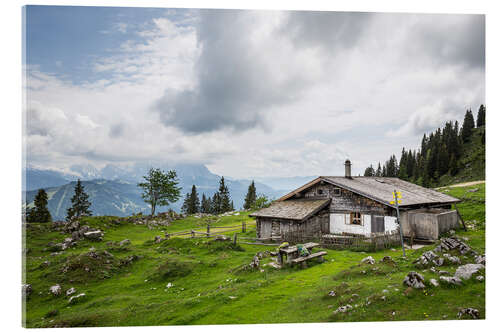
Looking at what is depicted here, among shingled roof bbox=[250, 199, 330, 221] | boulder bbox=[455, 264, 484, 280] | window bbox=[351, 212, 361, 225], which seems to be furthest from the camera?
window bbox=[351, 212, 361, 225]

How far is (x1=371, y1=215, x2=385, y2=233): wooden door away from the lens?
1911 cm

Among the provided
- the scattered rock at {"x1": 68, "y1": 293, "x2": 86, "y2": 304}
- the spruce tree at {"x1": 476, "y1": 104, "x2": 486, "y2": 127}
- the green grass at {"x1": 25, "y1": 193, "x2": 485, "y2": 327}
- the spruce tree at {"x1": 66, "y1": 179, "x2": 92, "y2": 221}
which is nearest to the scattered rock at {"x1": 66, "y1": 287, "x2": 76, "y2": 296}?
the green grass at {"x1": 25, "y1": 193, "x2": 485, "y2": 327}

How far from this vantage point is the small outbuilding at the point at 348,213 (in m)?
18.1

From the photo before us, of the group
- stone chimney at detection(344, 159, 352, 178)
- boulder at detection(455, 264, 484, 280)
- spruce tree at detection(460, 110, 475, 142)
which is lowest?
boulder at detection(455, 264, 484, 280)

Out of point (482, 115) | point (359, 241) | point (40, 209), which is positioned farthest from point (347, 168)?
point (40, 209)

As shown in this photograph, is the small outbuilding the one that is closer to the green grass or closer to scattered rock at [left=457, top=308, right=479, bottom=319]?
the green grass

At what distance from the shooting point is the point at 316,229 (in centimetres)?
2112

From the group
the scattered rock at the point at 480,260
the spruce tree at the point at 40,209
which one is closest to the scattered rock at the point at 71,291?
the scattered rock at the point at 480,260

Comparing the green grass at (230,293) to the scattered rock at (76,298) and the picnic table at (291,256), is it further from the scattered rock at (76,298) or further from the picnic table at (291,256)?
the picnic table at (291,256)

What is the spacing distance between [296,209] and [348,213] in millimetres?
4186

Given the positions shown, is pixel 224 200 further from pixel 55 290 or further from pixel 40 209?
pixel 55 290

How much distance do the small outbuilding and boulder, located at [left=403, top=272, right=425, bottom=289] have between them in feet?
36.5

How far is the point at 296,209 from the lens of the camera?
21.6 meters

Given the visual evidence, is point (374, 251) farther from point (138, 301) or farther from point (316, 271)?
point (138, 301)
